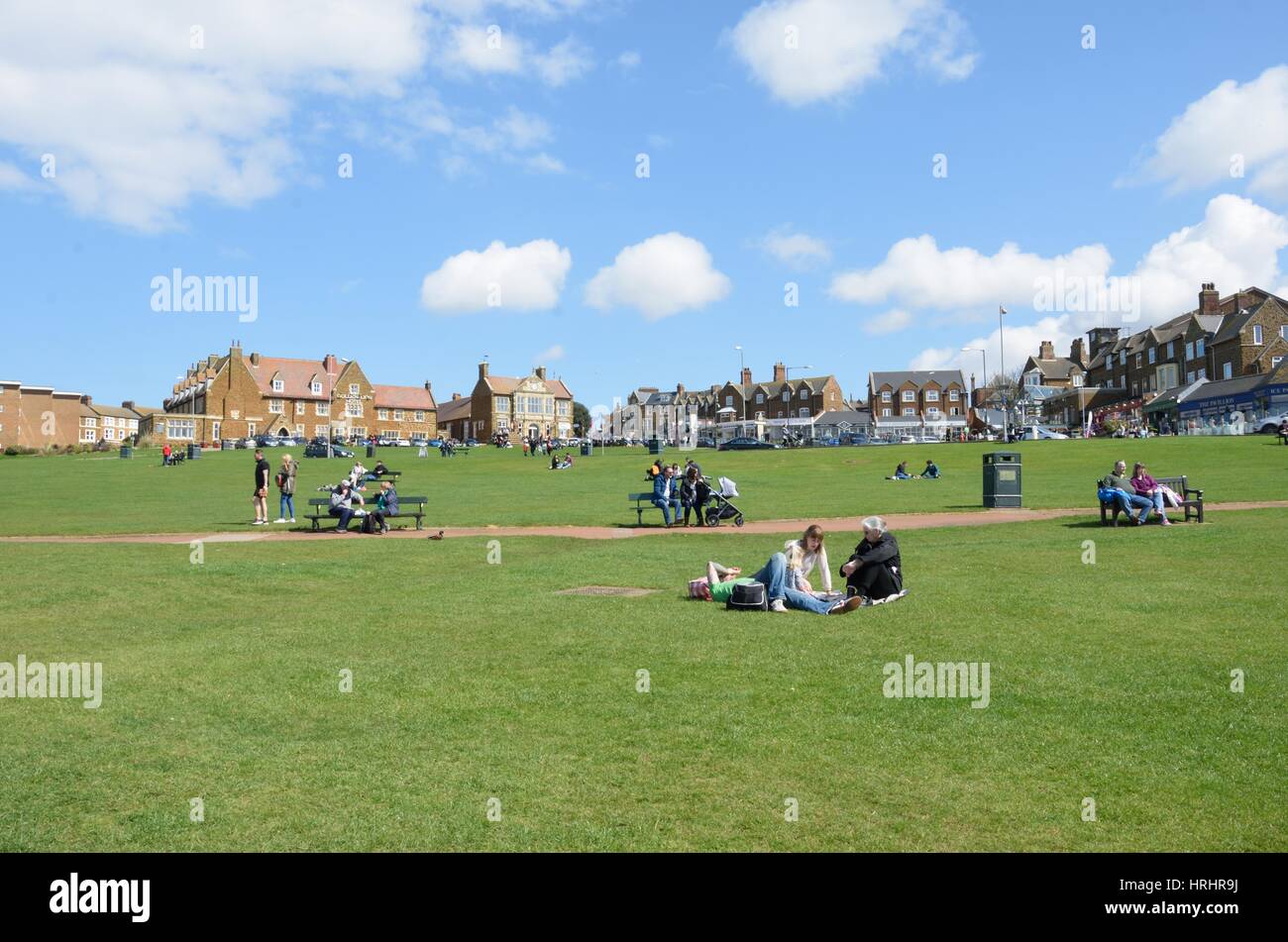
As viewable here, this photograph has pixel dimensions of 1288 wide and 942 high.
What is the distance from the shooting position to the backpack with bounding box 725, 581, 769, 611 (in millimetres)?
12234

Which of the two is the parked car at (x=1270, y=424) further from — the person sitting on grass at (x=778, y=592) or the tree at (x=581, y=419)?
the tree at (x=581, y=419)

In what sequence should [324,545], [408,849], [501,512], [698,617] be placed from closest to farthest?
1. [408,849]
2. [698,617]
3. [324,545]
4. [501,512]

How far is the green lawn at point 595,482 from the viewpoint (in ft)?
96.1

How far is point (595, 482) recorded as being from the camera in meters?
46.3

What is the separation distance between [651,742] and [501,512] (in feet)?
79.6

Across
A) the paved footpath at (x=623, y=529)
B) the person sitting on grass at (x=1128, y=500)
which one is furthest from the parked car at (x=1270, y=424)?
the person sitting on grass at (x=1128, y=500)

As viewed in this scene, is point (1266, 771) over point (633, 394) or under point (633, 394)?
under

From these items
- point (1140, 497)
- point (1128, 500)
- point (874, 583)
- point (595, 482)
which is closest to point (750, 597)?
point (874, 583)

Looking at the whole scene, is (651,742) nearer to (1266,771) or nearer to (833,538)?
(1266,771)

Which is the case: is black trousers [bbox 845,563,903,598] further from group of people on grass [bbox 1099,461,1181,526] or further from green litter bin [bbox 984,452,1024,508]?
green litter bin [bbox 984,452,1024,508]

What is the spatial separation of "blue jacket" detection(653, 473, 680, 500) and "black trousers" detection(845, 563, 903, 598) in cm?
1346

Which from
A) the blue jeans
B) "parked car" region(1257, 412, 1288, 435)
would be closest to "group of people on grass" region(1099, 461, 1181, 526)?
the blue jeans

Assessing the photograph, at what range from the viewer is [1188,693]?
780cm
